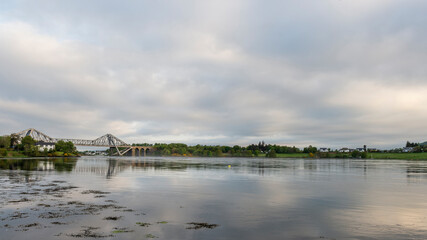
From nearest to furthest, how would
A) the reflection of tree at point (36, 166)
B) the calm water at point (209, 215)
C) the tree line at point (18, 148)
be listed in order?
the calm water at point (209, 215) < the reflection of tree at point (36, 166) < the tree line at point (18, 148)

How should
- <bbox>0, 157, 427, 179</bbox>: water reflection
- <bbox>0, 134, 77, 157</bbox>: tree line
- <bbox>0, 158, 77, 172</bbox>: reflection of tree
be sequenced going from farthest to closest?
1. <bbox>0, 134, 77, 157</bbox>: tree line
2. <bbox>0, 157, 427, 179</bbox>: water reflection
3. <bbox>0, 158, 77, 172</bbox>: reflection of tree

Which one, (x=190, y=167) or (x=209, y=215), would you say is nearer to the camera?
(x=209, y=215)

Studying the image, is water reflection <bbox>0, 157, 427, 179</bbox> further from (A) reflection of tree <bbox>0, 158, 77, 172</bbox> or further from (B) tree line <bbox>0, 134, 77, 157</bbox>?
(B) tree line <bbox>0, 134, 77, 157</bbox>

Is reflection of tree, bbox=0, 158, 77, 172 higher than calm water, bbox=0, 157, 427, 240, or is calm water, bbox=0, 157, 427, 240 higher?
calm water, bbox=0, 157, 427, 240

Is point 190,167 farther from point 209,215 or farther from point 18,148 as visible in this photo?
point 18,148

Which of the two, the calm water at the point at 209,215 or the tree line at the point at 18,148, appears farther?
the tree line at the point at 18,148

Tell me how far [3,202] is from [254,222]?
17.9 metres

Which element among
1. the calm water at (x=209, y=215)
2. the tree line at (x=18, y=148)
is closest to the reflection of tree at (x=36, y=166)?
the calm water at (x=209, y=215)

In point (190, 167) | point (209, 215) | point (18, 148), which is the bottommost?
point (190, 167)

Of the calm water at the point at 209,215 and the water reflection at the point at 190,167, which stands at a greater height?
the calm water at the point at 209,215

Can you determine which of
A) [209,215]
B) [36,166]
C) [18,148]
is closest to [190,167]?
[36,166]

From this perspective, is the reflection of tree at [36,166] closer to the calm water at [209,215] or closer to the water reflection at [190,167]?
the water reflection at [190,167]

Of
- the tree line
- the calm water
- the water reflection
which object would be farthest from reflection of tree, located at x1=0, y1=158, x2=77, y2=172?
the tree line

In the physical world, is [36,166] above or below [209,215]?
below
